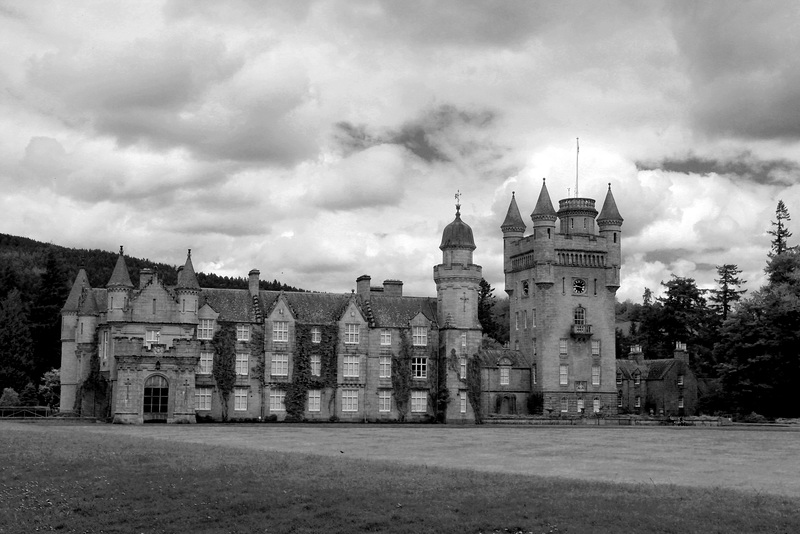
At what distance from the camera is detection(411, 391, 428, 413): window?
233 ft

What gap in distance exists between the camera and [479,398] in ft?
232

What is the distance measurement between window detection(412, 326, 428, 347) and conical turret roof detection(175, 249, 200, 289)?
16.5 m

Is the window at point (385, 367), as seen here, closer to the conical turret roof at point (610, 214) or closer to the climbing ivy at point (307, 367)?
the climbing ivy at point (307, 367)

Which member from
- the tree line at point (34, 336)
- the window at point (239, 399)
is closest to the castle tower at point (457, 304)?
the window at point (239, 399)

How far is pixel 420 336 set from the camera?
7162 centimetres

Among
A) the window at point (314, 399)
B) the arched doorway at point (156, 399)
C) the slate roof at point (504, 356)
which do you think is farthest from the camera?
the slate roof at point (504, 356)

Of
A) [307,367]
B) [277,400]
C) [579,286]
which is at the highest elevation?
[579,286]

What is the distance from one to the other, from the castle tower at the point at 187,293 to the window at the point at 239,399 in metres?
5.92

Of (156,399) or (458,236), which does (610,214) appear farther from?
(156,399)

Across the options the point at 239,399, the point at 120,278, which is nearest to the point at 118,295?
the point at 120,278

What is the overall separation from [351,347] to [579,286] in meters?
22.8

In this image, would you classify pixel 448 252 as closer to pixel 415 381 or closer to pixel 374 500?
pixel 415 381

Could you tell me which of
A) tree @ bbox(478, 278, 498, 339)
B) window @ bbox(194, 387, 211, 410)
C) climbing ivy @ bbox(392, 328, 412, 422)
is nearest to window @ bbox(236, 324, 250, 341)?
window @ bbox(194, 387, 211, 410)

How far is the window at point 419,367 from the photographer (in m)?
71.3
